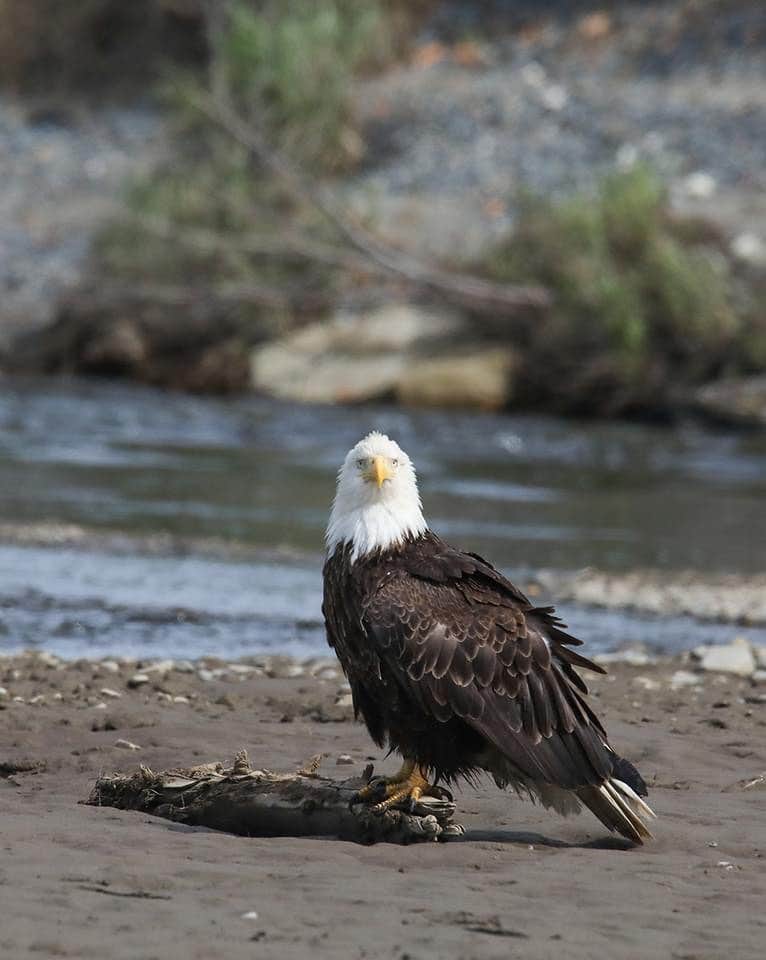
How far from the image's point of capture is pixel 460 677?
565cm

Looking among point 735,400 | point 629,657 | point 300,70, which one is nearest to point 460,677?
point 629,657

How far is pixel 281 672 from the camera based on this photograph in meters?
8.54

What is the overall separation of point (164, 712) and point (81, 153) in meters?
23.2

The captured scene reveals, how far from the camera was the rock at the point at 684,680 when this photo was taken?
839 centimetres

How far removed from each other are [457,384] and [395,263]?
1.60 m

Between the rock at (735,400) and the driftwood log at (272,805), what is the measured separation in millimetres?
15126

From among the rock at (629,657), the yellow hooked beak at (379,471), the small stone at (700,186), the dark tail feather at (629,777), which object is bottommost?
the dark tail feather at (629,777)

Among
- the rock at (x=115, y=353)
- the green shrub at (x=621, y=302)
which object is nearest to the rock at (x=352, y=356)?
the green shrub at (x=621, y=302)

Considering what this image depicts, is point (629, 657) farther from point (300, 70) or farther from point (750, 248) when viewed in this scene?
point (300, 70)

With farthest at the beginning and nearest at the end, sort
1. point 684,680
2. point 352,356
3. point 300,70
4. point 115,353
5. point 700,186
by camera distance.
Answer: point 300,70, point 700,186, point 115,353, point 352,356, point 684,680

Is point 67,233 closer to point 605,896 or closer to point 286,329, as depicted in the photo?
point 286,329

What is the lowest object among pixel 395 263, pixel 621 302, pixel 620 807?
pixel 620 807

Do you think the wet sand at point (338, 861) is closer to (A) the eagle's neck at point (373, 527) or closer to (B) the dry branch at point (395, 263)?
(A) the eagle's neck at point (373, 527)

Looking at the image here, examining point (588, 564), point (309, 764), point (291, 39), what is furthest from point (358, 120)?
point (309, 764)
